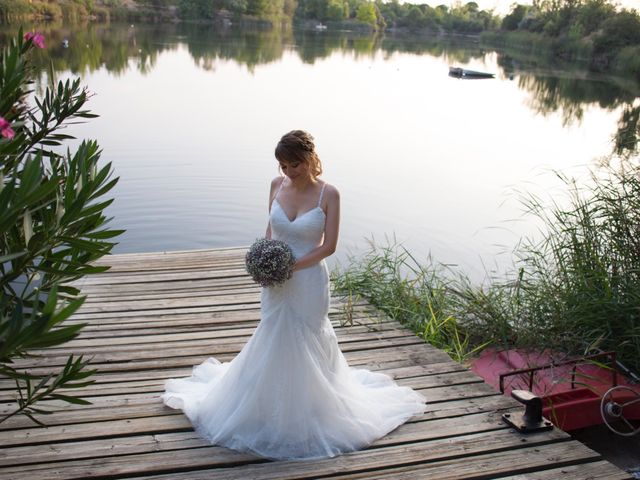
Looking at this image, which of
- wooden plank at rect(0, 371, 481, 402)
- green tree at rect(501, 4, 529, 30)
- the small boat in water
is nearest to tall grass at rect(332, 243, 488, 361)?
wooden plank at rect(0, 371, 481, 402)

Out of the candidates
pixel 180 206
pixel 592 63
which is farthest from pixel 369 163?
pixel 592 63

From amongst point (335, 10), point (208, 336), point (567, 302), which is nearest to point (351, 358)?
point (208, 336)

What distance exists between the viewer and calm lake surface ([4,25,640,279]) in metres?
10.9

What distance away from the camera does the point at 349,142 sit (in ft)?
56.2

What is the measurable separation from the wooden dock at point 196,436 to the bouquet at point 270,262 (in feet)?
3.20

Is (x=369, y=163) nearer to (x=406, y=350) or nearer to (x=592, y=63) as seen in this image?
(x=406, y=350)

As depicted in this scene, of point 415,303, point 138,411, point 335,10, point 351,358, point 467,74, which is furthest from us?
point 335,10

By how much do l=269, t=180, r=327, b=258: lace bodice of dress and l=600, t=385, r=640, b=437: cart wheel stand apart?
2.17m

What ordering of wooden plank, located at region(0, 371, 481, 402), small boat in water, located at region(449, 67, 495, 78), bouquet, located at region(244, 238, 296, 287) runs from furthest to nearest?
small boat in water, located at region(449, 67, 495, 78), wooden plank, located at region(0, 371, 481, 402), bouquet, located at region(244, 238, 296, 287)

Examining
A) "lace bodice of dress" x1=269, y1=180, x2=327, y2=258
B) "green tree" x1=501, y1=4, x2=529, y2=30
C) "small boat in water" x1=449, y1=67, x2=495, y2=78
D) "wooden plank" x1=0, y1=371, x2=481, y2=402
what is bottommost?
"wooden plank" x1=0, y1=371, x2=481, y2=402

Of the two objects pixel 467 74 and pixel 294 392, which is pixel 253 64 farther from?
pixel 294 392

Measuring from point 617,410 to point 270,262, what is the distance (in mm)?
2596

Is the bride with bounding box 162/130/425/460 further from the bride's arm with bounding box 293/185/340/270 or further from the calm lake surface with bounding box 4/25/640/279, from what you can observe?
the calm lake surface with bounding box 4/25/640/279

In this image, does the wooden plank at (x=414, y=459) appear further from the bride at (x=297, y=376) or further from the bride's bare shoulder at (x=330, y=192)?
the bride's bare shoulder at (x=330, y=192)
